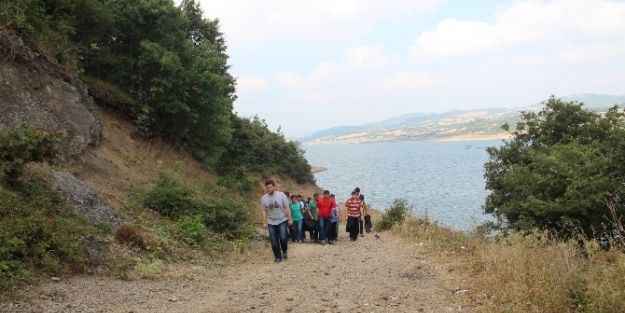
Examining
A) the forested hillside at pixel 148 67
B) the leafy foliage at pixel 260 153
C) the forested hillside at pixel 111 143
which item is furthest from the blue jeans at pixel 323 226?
the leafy foliage at pixel 260 153

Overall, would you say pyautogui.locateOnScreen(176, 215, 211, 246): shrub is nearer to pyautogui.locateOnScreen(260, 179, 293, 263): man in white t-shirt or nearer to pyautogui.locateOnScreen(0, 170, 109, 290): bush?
pyautogui.locateOnScreen(260, 179, 293, 263): man in white t-shirt

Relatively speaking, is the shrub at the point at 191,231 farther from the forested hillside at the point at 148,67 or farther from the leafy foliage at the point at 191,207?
the forested hillside at the point at 148,67

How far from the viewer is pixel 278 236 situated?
35.9ft

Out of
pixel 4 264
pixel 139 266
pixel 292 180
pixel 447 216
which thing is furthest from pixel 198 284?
pixel 292 180

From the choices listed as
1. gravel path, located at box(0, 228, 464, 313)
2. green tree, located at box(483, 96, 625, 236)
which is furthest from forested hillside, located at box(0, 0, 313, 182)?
green tree, located at box(483, 96, 625, 236)

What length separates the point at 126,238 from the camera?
9633 millimetres

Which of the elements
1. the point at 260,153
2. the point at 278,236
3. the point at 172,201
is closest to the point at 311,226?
the point at 278,236

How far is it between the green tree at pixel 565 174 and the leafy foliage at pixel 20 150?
1207 cm

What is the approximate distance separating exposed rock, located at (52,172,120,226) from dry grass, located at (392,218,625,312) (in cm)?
719

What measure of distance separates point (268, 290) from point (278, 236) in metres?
3.18

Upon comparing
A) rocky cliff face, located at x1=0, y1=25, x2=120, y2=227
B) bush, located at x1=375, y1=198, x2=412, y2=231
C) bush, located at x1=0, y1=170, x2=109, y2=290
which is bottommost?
bush, located at x1=375, y1=198, x2=412, y2=231

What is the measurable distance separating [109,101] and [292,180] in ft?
92.9

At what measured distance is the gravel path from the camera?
21.5ft

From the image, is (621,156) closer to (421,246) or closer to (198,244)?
(421,246)
